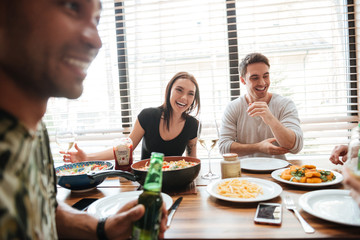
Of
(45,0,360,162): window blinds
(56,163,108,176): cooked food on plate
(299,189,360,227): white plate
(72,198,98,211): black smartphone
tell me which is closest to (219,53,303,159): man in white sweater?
(45,0,360,162): window blinds

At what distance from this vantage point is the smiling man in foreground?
1.40 ft

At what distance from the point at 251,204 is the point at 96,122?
8.19 ft

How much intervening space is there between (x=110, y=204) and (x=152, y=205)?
390mm

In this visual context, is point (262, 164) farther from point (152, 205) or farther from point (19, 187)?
point (19, 187)

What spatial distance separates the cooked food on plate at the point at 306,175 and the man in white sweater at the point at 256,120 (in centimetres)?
72

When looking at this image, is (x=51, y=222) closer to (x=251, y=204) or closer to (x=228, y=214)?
(x=228, y=214)

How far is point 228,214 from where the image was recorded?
84 cm

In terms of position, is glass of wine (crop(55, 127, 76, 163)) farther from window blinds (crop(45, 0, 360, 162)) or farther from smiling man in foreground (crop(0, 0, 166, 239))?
window blinds (crop(45, 0, 360, 162))

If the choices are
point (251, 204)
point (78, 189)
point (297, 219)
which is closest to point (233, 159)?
point (251, 204)

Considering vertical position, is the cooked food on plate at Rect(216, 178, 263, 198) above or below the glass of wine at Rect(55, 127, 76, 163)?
below

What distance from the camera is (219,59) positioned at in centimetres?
279

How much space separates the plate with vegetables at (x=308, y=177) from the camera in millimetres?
1048

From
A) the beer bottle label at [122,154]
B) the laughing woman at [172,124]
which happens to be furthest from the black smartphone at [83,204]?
the laughing woman at [172,124]

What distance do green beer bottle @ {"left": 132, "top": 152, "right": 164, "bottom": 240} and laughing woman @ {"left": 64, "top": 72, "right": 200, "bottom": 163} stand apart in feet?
4.97
